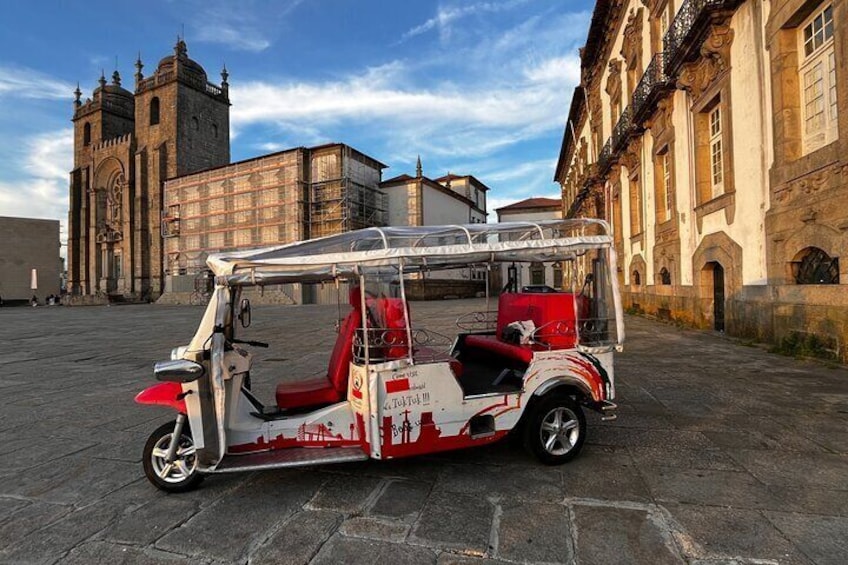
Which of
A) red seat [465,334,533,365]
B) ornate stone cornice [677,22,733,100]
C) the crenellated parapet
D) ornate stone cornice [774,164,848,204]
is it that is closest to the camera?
red seat [465,334,533,365]

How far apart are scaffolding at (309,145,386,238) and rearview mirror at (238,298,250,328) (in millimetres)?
43323

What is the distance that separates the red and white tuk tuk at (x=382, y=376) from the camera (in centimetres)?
359

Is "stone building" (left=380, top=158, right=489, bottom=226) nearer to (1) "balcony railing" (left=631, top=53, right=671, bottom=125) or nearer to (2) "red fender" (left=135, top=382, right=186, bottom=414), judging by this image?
(1) "balcony railing" (left=631, top=53, right=671, bottom=125)

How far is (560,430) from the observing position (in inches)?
166

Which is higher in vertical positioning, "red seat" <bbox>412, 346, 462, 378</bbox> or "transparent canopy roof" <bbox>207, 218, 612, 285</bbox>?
"transparent canopy roof" <bbox>207, 218, 612, 285</bbox>

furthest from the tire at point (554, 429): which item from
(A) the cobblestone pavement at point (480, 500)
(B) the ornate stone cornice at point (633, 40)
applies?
(B) the ornate stone cornice at point (633, 40)

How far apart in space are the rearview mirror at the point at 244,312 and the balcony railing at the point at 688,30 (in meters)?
13.1

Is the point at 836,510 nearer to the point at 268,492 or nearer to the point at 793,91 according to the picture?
the point at 268,492

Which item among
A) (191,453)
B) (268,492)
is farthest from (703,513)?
(191,453)

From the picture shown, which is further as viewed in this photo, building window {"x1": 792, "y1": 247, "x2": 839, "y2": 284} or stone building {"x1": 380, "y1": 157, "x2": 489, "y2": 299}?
stone building {"x1": 380, "y1": 157, "x2": 489, "y2": 299}

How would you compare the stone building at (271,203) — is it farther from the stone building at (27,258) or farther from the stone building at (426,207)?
the stone building at (27,258)

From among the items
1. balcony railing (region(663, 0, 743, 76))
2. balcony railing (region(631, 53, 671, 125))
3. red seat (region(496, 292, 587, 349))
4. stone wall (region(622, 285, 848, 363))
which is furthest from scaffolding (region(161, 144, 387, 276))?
red seat (region(496, 292, 587, 349))

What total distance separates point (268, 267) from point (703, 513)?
11.9ft

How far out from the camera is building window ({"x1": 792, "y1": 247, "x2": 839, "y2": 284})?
8.34 m
